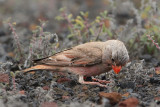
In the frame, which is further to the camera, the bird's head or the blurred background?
the blurred background

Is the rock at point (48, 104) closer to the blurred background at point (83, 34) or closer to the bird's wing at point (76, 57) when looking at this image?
the bird's wing at point (76, 57)

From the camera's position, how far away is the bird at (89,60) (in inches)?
204

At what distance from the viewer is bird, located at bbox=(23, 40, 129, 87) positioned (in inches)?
204

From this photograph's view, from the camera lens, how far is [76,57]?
18.1 feet

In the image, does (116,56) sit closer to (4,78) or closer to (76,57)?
(76,57)

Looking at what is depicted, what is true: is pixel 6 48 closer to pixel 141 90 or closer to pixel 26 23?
pixel 26 23

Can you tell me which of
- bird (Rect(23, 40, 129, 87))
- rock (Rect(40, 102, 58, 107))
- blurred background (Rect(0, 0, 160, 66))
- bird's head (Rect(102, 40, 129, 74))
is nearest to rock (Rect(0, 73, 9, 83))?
bird (Rect(23, 40, 129, 87))

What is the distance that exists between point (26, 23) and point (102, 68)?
5783 millimetres

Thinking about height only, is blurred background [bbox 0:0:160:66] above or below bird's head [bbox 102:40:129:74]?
above

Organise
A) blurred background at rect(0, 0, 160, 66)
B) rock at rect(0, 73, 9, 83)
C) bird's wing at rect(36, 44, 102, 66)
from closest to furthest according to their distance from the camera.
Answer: rock at rect(0, 73, 9, 83), bird's wing at rect(36, 44, 102, 66), blurred background at rect(0, 0, 160, 66)

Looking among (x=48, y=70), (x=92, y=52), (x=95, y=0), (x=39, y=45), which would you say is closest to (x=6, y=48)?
(x=39, y=45)

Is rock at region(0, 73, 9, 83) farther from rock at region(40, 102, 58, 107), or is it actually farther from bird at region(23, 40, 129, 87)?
rock at region(40, 102, 58, 107)

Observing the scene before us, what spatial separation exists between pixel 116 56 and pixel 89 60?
0.47 metres

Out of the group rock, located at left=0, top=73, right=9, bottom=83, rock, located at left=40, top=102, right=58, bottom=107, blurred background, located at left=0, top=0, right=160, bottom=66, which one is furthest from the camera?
blurred background, located at left=0, top=0, right=160, bottom=66
